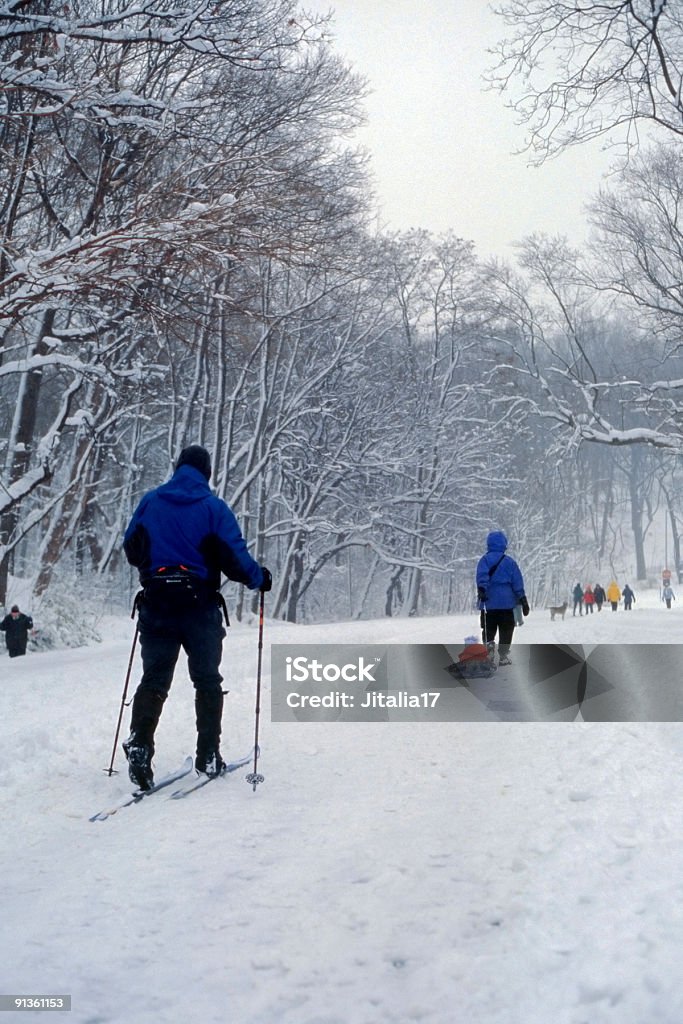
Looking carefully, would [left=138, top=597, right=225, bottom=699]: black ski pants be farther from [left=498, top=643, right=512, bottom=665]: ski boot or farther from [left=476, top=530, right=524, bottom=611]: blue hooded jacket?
[left=498, top=643, right=512, bottom=665]: ski boot

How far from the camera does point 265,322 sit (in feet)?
43.9

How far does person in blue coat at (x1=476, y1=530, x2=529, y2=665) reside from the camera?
12.9 metres

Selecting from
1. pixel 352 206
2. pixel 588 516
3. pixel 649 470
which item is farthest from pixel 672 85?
pixel 588 516

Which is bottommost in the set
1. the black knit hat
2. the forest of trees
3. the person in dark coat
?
the person in dark coat

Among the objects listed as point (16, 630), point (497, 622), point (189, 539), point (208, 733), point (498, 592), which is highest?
point (189, 539)

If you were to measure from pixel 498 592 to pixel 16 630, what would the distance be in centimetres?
→ 905

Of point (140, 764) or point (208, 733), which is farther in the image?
point (208, 733)

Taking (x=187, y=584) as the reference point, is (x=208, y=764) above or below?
below

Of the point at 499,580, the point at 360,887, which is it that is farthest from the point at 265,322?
the point at 360,887

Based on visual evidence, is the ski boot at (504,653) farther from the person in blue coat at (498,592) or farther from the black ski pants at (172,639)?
the black ski pants at (172,639)

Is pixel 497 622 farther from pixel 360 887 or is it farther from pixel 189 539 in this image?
pixel 360 887

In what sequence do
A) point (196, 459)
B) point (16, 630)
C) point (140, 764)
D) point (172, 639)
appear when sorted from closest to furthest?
point (140, 764) < point (172, 639) < point (196, 459) < point (16, 630)

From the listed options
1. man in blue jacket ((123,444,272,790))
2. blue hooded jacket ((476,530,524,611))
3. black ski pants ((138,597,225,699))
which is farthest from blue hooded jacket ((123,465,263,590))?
blue hooded jacket ((476,530,524,611))

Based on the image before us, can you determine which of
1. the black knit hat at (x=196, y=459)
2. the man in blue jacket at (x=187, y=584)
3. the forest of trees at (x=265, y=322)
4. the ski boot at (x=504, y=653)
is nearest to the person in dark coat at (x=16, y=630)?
the forest of trees at (x=265, y=322)
